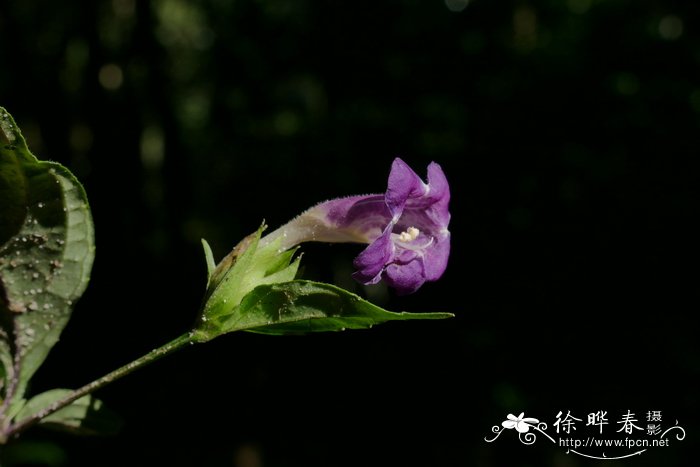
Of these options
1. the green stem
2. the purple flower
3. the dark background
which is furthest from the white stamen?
the dark background

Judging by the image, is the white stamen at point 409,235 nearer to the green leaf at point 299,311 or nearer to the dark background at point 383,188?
the green leaf at point 299,311

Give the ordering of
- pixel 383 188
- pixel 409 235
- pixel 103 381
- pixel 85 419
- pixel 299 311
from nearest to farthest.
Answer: pixel 103 381 < pixel 299 311 < pixel 85 419 < pixel 409 235 < pixel 383 188

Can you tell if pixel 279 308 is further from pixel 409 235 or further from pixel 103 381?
pixel 409 235

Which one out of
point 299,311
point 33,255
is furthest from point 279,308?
point 33,255

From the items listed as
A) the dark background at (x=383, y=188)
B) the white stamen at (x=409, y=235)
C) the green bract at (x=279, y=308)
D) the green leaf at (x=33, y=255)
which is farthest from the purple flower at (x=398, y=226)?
the dark background at (x=383, y=188)

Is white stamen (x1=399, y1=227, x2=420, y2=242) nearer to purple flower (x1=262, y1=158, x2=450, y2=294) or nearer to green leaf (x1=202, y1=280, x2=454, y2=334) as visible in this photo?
purple flower (x1=262, y1=158, x2=450, y2=294)

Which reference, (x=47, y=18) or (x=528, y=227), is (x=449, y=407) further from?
(x=47, y=18)
